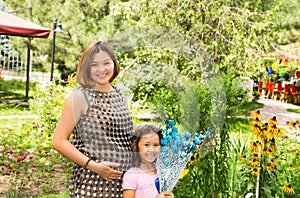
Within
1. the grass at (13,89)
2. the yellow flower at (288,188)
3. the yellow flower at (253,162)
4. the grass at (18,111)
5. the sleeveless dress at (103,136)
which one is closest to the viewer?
the sleeveless dress at (103,136)

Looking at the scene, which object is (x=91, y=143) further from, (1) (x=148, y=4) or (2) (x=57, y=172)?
(1) (x=148, y=4)

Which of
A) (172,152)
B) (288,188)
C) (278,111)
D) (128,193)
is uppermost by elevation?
(172,152)

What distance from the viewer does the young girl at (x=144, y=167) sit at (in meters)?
1.73

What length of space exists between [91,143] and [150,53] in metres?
0.36

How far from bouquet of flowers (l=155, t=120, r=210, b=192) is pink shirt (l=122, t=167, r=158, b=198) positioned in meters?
0.06

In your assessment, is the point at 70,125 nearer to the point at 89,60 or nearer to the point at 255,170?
the point at 89,60

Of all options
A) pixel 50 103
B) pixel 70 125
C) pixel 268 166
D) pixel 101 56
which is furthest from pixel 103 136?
pixel 50 103

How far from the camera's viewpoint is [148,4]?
8211 mm

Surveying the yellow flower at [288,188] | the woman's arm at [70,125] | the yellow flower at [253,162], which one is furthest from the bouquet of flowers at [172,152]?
the yellow flower at [288,188]

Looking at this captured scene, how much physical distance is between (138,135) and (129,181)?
16 centimetres

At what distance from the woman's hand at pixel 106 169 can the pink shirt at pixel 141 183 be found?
46 mm

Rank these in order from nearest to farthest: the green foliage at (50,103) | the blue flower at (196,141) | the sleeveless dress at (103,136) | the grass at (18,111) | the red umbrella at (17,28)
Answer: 1. the sleeveless dress at (103,136)
2. the blue flower at (196,141)
3. the grass at (18,111)
4. the red umbrella at (17,28)
5. the green foliage at (50,103)

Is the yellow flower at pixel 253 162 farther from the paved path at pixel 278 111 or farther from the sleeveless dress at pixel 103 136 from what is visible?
the paved path at pixel 278 111

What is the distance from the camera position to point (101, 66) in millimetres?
1734
